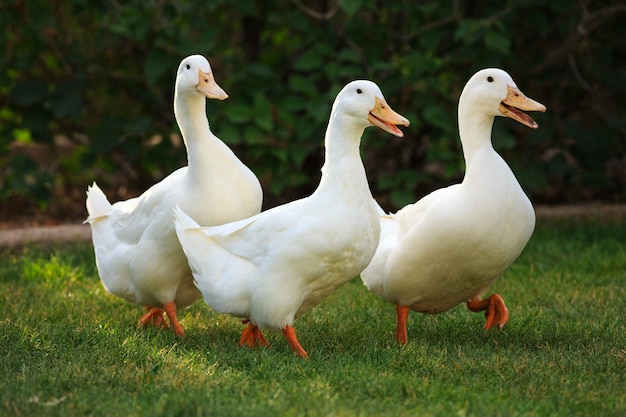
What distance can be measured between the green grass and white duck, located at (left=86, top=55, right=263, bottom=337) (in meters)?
0.25

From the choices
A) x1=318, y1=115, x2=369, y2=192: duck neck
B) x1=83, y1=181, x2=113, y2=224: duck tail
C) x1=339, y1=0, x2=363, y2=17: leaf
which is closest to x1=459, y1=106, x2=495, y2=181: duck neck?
x1=318, y1=115, x2=369, y2=192: duck neck

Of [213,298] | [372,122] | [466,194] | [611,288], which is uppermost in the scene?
[372,122]

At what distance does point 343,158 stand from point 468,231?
776 mm

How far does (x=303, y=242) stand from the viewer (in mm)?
4832

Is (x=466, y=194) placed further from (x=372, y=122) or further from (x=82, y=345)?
(x=82, y=345)

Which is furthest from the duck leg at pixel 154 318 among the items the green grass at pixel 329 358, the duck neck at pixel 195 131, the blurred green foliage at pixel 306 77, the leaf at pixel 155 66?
the leaf at pixel 155 66

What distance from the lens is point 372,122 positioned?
4.95 meters

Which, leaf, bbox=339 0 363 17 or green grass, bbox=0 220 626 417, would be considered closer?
green grass, bbox=0 220 626 417

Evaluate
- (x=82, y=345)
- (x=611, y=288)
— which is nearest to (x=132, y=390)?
(x=82, y=345)

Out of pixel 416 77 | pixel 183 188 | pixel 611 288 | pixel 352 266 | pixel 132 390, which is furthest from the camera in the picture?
pixel 416 77

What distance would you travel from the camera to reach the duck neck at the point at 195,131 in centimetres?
546

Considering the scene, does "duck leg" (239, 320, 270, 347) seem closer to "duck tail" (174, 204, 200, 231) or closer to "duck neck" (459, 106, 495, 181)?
"duck tail" (174, 204, 200, 231)

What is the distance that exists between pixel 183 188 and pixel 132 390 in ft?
5.07

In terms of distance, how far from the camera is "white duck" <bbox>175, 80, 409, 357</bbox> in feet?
15.9
